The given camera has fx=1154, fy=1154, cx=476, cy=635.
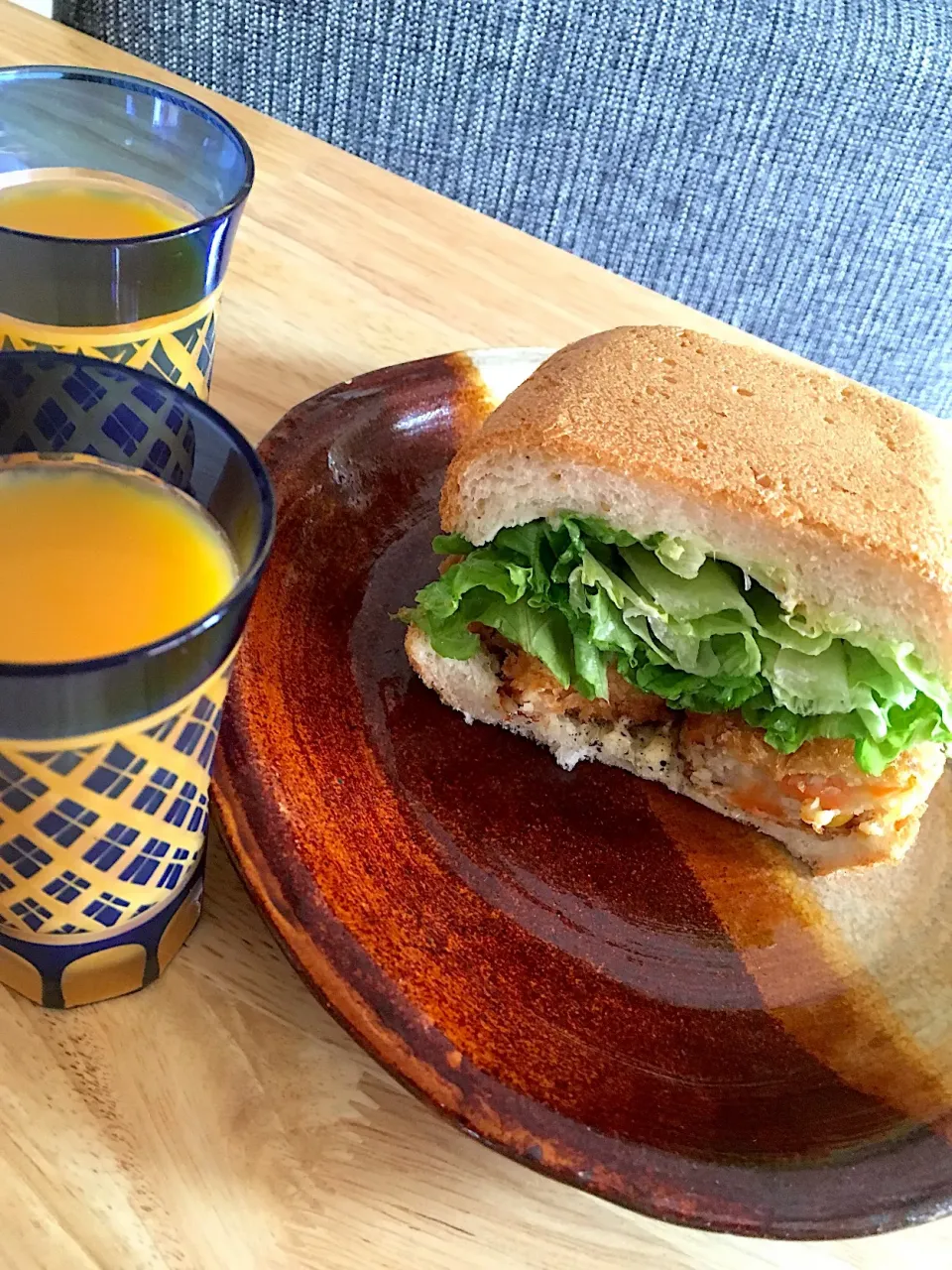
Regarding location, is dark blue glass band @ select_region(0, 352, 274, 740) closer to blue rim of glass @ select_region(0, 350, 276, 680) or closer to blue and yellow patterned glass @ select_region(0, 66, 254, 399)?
blue rim of glass @ select_region(0, 350, 276, 680)

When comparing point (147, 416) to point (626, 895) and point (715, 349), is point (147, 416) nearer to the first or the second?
point (626, 895)

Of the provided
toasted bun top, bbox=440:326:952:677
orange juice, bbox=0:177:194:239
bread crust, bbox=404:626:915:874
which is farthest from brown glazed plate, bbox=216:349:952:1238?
orange juice, bbox=0:177:194:239

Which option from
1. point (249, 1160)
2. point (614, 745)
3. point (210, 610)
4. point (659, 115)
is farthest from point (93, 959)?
point (659, 115)

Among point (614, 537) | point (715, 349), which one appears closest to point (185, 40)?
point (715, 349)

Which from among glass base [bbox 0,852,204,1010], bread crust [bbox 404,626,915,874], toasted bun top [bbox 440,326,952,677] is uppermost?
toasted bun top [bbox 440,326,952,677]

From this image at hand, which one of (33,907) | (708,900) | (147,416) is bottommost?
(708,900)

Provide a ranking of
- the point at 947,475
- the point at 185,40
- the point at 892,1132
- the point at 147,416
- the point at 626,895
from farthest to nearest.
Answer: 1. the point at 185,40
2. the point at 947,475
3. the point at 626,895
4. the point at 892,1132
5. the point at 147,416

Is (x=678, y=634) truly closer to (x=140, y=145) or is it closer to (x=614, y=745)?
(x=614, y=745)

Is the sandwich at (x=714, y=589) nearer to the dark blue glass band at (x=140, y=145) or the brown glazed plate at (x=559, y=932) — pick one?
the brown glazed plate at (x=559, y=932)
